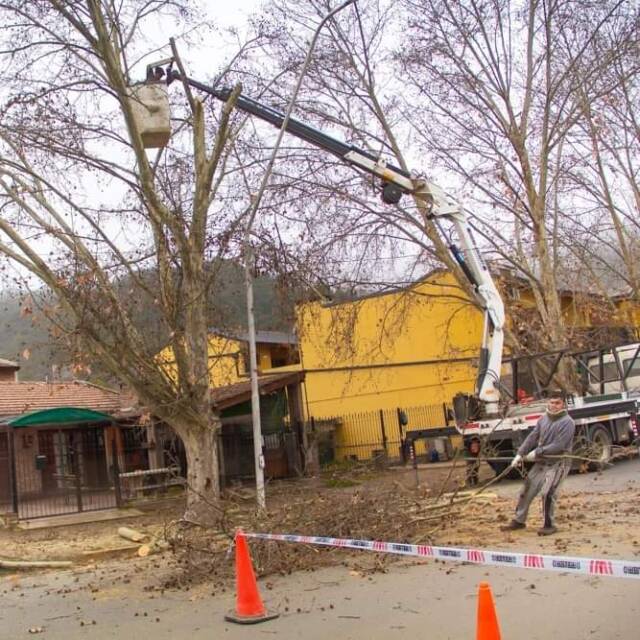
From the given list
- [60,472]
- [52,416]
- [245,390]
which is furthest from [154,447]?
[52,416]

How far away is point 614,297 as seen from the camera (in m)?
32.6

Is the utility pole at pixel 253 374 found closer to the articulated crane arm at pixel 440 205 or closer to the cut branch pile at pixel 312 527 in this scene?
the cut branch pile at pixel 312 527

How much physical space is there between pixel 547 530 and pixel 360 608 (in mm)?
3661

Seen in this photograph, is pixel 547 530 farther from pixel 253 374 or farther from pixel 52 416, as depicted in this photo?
pixel 52 416

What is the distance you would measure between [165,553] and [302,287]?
6.75 metres

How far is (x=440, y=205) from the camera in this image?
16750 mm

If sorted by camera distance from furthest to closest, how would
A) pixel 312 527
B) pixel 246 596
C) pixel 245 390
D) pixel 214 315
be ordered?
pixel 245 390
pixel 214 315
pixel 312 527
pixel 246 596

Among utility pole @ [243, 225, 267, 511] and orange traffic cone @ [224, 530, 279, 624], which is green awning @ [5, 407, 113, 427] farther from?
orange traffic cone @ [224, 530, 279, 624]

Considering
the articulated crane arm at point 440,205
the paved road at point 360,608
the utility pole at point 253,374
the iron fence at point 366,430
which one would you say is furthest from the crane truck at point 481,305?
the iron fence at point 366,430

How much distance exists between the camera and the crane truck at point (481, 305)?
15.7 m

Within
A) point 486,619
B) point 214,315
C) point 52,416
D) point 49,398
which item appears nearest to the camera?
point 486,619

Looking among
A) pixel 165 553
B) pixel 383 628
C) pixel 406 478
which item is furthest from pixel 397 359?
pixel 383 628

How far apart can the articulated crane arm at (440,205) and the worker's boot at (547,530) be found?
5816mm

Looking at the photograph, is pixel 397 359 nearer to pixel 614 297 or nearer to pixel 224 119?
pixel 614 297
